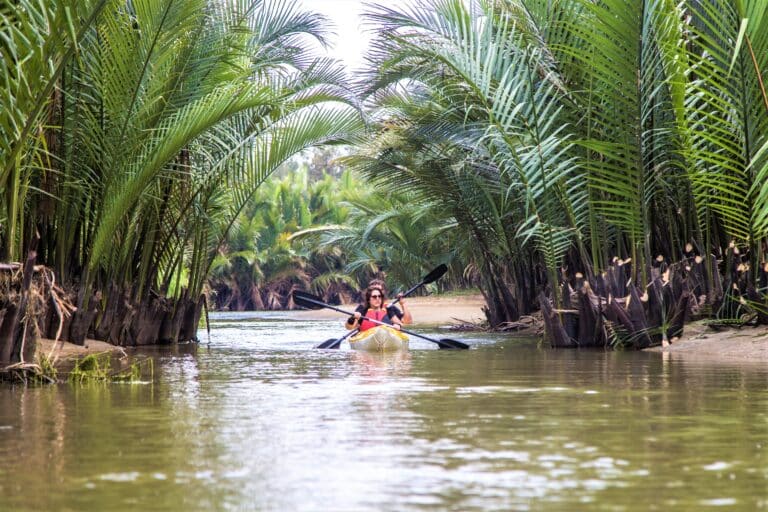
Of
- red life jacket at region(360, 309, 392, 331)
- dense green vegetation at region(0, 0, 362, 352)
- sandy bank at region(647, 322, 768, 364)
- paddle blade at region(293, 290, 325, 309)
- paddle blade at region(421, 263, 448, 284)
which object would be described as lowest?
sandy bank at region(647, 322, 768, 364)

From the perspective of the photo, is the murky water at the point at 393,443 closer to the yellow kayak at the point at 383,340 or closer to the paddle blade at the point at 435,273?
the yellow kayak at the point at 383,340

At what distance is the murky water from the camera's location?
3645 millimetres

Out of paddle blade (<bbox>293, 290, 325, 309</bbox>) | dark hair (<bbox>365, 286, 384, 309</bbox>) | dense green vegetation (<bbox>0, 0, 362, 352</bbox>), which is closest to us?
dense green vegetation (<bbox>0, 0, 362, 352</bbox>)

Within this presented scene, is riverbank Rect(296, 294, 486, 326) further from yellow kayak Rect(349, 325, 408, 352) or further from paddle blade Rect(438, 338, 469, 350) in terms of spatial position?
yellow kayak Rect(349, 325, 408, 352)

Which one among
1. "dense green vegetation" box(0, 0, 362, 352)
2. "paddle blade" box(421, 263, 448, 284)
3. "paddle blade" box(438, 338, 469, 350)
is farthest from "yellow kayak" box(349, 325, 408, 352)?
"paddle blade" box(421, 263, 448, 284)

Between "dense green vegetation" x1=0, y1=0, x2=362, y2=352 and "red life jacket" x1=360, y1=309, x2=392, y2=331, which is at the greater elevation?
"dense green vegetation" x1=0, y1=0, x2=362, y2=352

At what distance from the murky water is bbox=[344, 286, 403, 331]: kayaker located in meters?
5.92

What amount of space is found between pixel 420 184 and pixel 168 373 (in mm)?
9952

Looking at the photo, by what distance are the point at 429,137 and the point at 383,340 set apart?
12.8 ft

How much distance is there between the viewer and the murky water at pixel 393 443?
3.64m

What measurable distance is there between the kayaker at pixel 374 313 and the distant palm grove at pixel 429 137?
2067mm

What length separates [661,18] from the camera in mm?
10062

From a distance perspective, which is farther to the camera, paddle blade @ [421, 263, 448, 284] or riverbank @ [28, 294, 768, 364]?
paddle blade @ [421, 263, 448, 284]

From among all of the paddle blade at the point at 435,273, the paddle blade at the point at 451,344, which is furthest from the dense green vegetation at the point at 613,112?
the paddle blade at the point at 435,273
